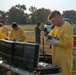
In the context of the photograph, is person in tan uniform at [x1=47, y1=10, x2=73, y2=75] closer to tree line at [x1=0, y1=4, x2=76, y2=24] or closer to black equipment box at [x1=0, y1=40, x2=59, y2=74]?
black equipment box at [x1=0, y1=40, x2=59, y2=74]

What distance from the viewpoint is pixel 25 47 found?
194 inches

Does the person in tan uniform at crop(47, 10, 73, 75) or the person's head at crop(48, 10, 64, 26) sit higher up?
the person's head at crop(48, 10, 64, 26)

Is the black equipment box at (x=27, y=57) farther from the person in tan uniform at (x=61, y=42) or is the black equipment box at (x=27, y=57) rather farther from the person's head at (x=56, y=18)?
the person's head at (x=56, y=18)

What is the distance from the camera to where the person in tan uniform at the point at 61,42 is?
15.2ft

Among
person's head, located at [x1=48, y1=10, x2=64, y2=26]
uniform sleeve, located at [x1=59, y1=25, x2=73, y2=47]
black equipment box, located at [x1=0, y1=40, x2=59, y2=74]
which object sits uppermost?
person's head, located at [x1=48, y1=10, x2=64, y2=26]

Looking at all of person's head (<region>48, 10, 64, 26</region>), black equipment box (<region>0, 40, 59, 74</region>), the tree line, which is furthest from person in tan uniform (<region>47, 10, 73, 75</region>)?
the tree line

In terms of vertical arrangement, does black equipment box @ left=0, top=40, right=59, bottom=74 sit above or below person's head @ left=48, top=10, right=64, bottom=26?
below

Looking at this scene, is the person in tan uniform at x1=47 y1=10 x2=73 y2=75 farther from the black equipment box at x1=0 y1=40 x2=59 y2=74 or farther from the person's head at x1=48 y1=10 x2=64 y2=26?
the black equipment box at x1=0 y1=40 x2=59 y2=74

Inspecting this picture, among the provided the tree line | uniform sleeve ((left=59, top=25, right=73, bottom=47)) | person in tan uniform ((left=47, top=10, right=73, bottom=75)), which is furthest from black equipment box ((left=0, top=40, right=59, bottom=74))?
the tree line

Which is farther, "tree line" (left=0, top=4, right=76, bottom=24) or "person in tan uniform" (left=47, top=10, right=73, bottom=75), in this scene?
"tree line" (left=0, top=4, right=76, bottom=24)

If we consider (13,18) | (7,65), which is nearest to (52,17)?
(7,65)

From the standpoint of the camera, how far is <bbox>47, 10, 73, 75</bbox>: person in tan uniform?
4.64 meters

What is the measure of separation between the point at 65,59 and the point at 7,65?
4.44ft

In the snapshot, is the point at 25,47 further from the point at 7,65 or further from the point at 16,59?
the point at 7,65
